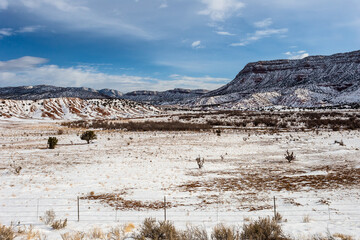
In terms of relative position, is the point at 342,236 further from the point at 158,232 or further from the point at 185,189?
the point at 185,189

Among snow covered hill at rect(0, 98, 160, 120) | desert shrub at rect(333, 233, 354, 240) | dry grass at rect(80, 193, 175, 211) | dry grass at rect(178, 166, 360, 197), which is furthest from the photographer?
snow covered hill at rect(0, 98, 160, 120)

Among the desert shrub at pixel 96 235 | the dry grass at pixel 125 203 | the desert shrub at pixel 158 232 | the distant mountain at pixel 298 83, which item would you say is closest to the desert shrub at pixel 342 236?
the desert shrub at pixel 158 232

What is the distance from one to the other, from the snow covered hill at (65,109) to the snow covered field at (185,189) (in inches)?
1868

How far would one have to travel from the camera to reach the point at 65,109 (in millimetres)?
68375

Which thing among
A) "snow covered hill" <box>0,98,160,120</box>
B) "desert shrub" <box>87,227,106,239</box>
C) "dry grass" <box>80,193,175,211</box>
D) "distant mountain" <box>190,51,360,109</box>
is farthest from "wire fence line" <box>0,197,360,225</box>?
"distant mountain" <box>190,51,360,109</box>

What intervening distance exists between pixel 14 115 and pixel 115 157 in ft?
172

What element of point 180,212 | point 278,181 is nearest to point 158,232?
point 180,212

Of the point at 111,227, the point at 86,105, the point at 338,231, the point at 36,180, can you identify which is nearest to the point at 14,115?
the point at 86,105

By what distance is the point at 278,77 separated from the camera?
6516 inches

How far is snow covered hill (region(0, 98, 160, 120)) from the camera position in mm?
61531

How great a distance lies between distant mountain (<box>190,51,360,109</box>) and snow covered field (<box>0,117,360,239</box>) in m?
99.3

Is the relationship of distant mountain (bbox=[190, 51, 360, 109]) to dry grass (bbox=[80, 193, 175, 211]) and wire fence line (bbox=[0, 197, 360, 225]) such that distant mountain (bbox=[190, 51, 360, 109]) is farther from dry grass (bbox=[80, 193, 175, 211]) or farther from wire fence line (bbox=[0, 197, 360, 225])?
dry grass (bbox=[80, 193, 175, 211])

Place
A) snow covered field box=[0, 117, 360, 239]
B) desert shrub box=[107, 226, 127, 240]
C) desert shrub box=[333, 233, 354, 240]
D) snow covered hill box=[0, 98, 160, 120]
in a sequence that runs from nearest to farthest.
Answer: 1. desert shrub box=[333, 233, 354, 240]
2. desert shrub box=[107, 226, 127, 240]
3. snow covered field box=[0, 117, 360, 239]
4. snow covered hill box=[0, 98, 160, 120]

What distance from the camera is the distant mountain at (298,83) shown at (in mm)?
110188
